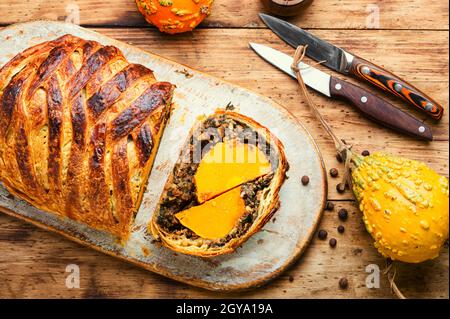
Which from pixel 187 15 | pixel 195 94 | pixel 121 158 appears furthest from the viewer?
pixel 195 94

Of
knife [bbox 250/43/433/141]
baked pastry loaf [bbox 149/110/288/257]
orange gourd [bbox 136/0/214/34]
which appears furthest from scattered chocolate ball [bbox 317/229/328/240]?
orange gourd [bbox 136/0/214/34]

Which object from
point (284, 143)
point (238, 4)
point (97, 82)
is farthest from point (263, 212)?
point (238, 4)

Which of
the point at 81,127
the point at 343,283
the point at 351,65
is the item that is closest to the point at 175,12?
the point at 81,127

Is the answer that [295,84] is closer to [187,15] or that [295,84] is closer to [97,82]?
[187,15]

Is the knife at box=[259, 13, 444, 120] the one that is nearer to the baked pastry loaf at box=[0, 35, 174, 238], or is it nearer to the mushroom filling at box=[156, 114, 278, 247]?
the mushroom filling at box=[156, 114, 278, 247]

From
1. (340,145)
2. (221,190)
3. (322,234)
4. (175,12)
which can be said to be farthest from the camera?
(322,234)

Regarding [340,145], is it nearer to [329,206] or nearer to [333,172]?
[333,172]

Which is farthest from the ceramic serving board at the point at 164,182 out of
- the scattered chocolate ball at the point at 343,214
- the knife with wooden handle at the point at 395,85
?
the knife with wooden handle at the point at 395,85
